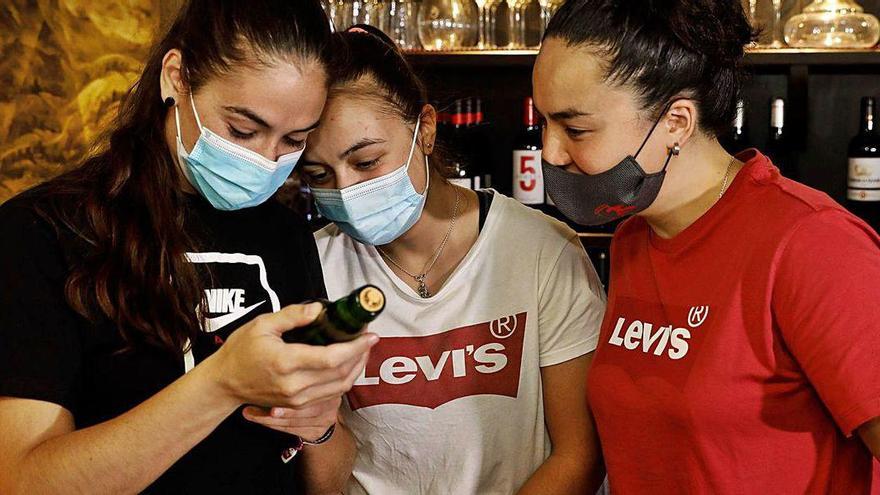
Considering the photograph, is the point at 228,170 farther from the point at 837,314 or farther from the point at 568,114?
the point at 837,314

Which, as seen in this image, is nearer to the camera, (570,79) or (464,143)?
(570,79)

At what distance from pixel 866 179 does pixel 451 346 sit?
1.84m

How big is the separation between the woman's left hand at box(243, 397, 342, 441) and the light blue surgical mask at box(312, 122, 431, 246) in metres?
0.40

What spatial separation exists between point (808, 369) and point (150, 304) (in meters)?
0.93

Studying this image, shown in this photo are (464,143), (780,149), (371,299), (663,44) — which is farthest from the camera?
(464,143)

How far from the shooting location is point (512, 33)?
3.21 metres

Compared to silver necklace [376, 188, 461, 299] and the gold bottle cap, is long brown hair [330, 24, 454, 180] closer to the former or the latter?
silver necklace [376, 188, 461, 299]

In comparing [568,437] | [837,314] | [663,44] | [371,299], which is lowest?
[568,437]

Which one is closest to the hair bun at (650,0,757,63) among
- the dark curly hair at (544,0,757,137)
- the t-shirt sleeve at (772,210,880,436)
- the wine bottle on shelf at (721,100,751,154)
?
the dark curly hair at (544,0,757,137)

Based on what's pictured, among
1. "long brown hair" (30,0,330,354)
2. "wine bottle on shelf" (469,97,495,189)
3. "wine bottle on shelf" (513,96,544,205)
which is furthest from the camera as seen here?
"wine bottle on shelf" (469,97,495,189)

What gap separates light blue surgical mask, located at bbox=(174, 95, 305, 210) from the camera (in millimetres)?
1529

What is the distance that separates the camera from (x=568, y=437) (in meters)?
1.84

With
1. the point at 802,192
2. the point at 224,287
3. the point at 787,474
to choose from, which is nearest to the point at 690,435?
the point at 787,474

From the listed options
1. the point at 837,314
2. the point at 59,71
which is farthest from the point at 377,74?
the point at 59,71
